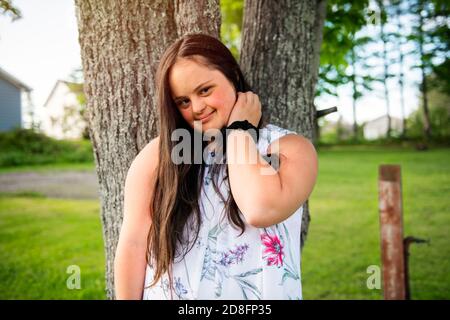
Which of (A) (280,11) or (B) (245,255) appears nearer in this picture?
(B) (245,255)

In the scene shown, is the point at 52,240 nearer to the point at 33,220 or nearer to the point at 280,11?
the point at 33,220

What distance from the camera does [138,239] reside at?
5.80 ft

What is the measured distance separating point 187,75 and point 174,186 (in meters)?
0.43

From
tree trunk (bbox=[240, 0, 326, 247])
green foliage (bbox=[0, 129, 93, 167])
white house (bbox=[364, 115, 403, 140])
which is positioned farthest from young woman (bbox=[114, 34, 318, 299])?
white house (bbox=[364, 115, 403, 140])

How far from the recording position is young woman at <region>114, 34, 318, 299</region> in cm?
163

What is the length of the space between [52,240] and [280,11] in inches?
242

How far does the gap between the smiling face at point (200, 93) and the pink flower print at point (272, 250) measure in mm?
483

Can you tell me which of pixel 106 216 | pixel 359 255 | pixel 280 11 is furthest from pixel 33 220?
pixel 280 11

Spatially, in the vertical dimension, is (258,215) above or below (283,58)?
below

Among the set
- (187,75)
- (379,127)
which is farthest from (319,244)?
(379,127)

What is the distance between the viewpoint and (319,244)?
745 centimetres

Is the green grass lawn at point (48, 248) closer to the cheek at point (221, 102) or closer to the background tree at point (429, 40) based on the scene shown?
the cheek at point (221, 102)

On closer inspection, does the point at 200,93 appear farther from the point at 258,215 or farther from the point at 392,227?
the point at 392,227

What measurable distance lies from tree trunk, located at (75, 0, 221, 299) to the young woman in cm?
49
